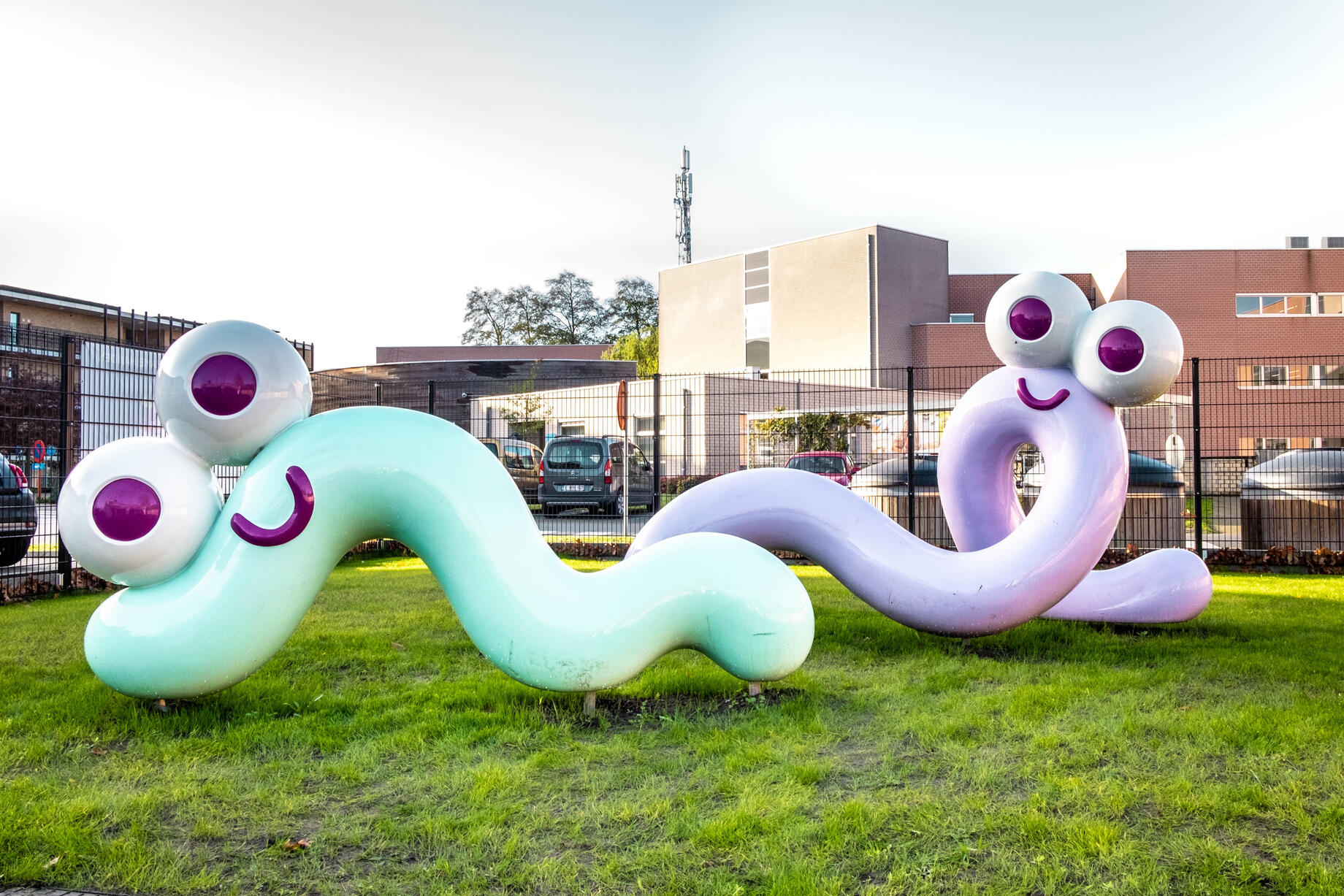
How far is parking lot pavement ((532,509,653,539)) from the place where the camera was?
14.0m

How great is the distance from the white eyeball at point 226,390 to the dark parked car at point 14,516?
255 inches

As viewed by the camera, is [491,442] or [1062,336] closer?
[1062,336]

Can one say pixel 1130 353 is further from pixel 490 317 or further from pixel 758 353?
pixel 490 317

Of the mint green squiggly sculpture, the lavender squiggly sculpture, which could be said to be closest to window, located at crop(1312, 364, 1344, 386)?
the lavender squiggly sculpture

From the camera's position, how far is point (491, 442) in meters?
18.0

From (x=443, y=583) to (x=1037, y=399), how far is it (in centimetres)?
393

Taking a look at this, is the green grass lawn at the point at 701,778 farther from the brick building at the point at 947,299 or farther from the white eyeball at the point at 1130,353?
the brick building at the point at 947,299

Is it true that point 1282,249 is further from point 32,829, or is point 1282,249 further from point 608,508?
point 32,829

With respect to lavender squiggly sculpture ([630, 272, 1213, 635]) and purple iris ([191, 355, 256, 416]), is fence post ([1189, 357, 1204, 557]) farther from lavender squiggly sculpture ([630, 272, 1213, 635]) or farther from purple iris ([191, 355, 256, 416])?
purple iris ([191, 355, 256, 416])

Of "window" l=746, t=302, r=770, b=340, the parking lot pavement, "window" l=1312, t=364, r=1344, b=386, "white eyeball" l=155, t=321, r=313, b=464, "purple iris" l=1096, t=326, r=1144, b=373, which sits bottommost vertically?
the parking lot pavement

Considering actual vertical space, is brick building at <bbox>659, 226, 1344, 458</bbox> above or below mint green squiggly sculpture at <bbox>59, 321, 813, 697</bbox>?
above

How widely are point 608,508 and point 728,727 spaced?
13.6 meters

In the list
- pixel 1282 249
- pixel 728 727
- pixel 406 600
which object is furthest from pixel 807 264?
pixel 728 727

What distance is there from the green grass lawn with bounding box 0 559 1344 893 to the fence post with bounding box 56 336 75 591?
12.7 ft
